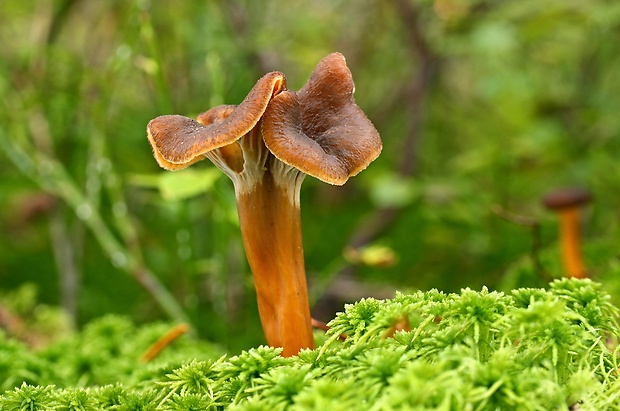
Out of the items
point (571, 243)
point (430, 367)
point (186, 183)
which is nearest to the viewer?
point (430, 367)

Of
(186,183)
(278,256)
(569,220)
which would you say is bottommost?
A: (278,256)

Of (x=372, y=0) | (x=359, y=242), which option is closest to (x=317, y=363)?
(x=359, y=242)

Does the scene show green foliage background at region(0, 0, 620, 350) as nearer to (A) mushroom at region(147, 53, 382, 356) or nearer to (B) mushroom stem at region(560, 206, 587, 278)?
(B) mushroom stem at region(560, 206, 587, 278)

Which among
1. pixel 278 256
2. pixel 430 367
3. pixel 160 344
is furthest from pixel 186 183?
pixel 430 367

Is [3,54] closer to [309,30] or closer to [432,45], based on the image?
[309,30]

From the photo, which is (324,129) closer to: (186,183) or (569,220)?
(186,183)

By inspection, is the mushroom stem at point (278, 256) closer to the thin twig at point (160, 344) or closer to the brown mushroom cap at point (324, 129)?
the brown mushroom cap at point (324, 129)

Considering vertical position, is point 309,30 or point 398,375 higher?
point 309,30
